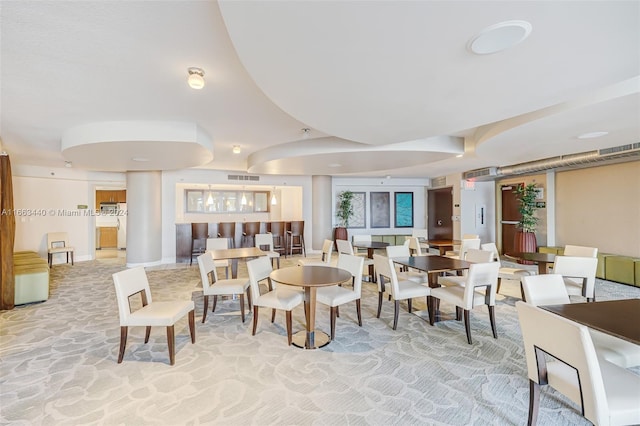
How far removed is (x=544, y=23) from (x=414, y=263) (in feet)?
9.95

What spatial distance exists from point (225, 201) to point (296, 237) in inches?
111

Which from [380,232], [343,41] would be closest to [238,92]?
[343,41]

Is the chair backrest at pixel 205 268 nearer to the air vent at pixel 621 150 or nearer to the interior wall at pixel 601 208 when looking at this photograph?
the air vent at pixel 621 150

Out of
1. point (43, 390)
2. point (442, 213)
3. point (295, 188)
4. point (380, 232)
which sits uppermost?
point (295, 188)

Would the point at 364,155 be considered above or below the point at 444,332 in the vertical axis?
above

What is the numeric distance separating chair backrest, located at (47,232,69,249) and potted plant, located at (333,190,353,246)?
26.9 ft

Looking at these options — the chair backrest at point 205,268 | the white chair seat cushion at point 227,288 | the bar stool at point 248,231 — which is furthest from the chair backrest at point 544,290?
the bar stool at point 248,231

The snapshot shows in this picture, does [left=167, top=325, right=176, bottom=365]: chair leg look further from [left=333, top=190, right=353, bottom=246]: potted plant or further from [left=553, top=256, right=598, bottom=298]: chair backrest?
[left=333, top=190, right=353, bottom=246]: potted plant

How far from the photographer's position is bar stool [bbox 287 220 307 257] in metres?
9.78

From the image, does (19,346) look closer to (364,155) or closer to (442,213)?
(364,155)

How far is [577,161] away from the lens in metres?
5.60

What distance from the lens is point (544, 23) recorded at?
171 cm

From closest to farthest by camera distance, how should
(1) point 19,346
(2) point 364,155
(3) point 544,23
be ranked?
(3) point 544,23
(1) point 19,346
(2) point 364,155

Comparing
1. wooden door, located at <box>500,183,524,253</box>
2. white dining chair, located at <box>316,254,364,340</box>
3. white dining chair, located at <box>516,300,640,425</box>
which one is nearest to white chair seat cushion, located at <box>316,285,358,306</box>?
white dining chair, located at <box>316,254,364,340</box>
